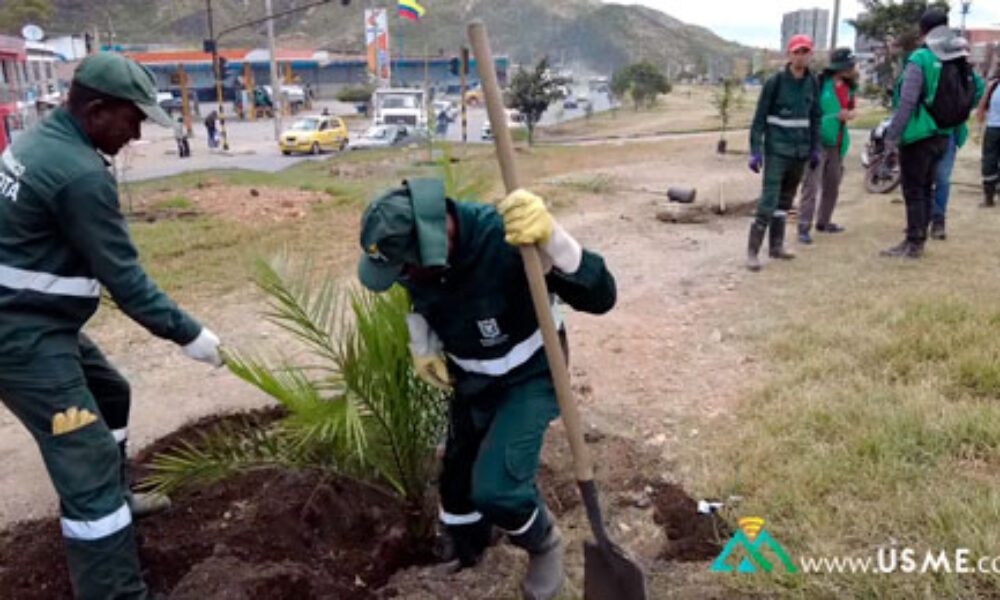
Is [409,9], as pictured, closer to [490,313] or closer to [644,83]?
[644,83]

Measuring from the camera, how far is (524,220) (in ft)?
6.77

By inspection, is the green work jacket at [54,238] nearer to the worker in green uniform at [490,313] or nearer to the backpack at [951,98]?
the worker in green uniform at [490,313]

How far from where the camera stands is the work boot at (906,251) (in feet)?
20.1

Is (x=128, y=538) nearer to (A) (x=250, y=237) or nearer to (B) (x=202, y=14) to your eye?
(A) (x=250, y=237)

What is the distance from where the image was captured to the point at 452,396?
2701 millimetres

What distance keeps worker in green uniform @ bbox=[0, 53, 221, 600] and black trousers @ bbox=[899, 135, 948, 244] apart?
5.37 metres

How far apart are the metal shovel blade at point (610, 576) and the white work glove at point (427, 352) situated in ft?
2.31

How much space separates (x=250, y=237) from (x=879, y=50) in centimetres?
2701

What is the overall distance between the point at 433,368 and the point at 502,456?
1.29 feet

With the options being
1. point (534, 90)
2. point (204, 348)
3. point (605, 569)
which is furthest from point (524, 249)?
point (534, 90)

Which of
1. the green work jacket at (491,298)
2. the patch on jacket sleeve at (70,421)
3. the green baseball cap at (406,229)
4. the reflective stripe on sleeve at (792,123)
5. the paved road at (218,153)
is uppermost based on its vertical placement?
the reflective stripe on sleeve at (792,123)

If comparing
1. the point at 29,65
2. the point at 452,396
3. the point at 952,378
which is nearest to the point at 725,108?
the point at 952,378

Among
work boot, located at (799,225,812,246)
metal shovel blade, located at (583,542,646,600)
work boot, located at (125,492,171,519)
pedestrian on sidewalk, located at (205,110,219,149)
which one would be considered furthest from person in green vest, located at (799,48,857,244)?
pedestrian on sidewalk, located at (205,110,219,149)

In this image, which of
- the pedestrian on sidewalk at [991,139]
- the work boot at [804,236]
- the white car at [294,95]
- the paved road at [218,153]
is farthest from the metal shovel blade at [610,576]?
the white car at [294,95]
